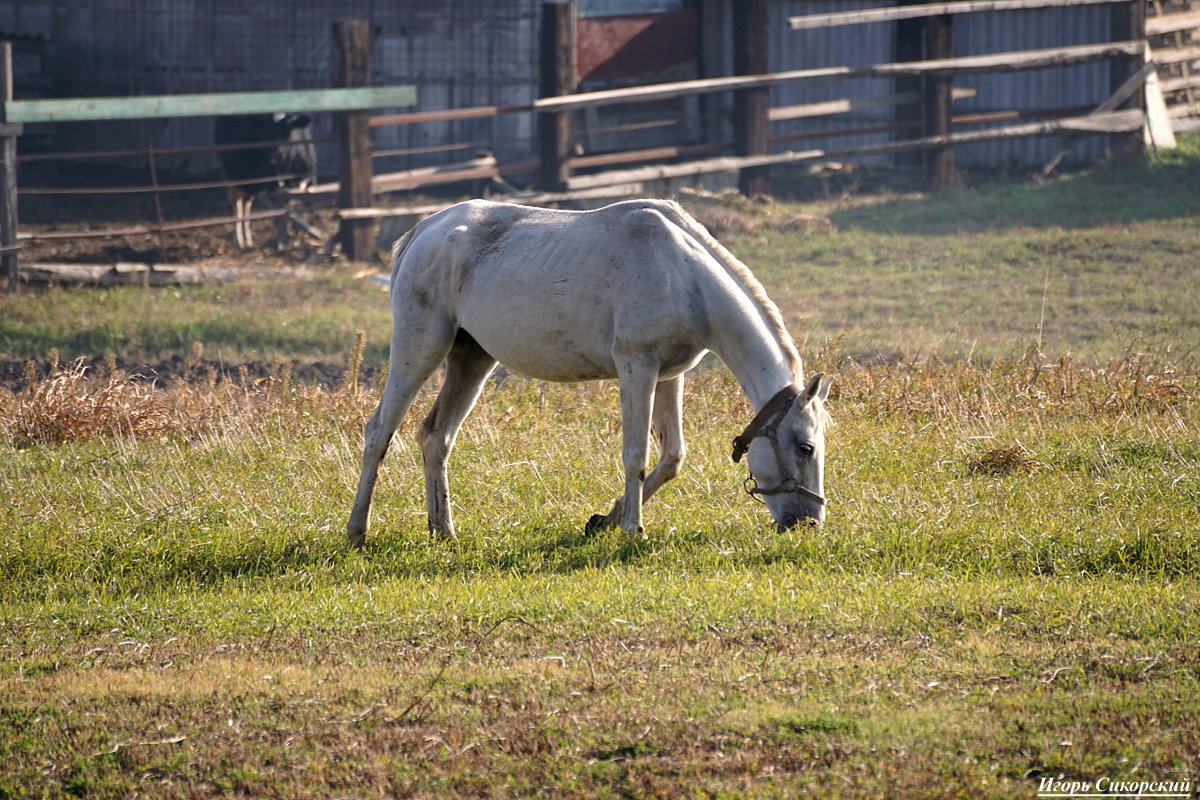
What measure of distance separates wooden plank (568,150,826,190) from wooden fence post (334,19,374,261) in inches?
117

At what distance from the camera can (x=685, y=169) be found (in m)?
19.2

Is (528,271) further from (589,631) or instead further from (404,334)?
(589,631)

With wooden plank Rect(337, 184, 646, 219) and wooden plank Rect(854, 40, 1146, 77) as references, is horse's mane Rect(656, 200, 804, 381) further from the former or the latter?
wooden plank Rect(854, 40, 1146, 77)

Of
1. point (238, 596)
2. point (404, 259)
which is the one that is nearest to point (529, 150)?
point (404, 259)

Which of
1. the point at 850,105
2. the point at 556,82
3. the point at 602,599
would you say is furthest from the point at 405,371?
the point at 850,105

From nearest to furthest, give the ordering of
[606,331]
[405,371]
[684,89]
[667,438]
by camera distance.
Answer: [606,331] < [667,438] < [405,371] < [684,89]

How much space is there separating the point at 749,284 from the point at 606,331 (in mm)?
784

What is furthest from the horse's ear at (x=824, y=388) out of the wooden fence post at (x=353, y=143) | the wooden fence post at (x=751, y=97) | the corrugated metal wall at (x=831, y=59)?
the corrugated metal wall at (x=831, y=59)

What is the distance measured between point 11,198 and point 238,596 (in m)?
10.8

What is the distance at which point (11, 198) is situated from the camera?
1530cm

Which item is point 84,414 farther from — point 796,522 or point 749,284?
point 796,522

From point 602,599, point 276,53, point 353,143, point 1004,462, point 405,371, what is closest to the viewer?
point 602,599

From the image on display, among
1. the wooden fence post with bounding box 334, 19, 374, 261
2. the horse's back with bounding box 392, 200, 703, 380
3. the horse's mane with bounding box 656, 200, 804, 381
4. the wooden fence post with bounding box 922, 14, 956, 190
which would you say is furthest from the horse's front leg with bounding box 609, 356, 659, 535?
the wooden fence post with bounding box 922, 14, 956, 190

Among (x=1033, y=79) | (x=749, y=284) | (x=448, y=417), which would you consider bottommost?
(x=448, y=417)
